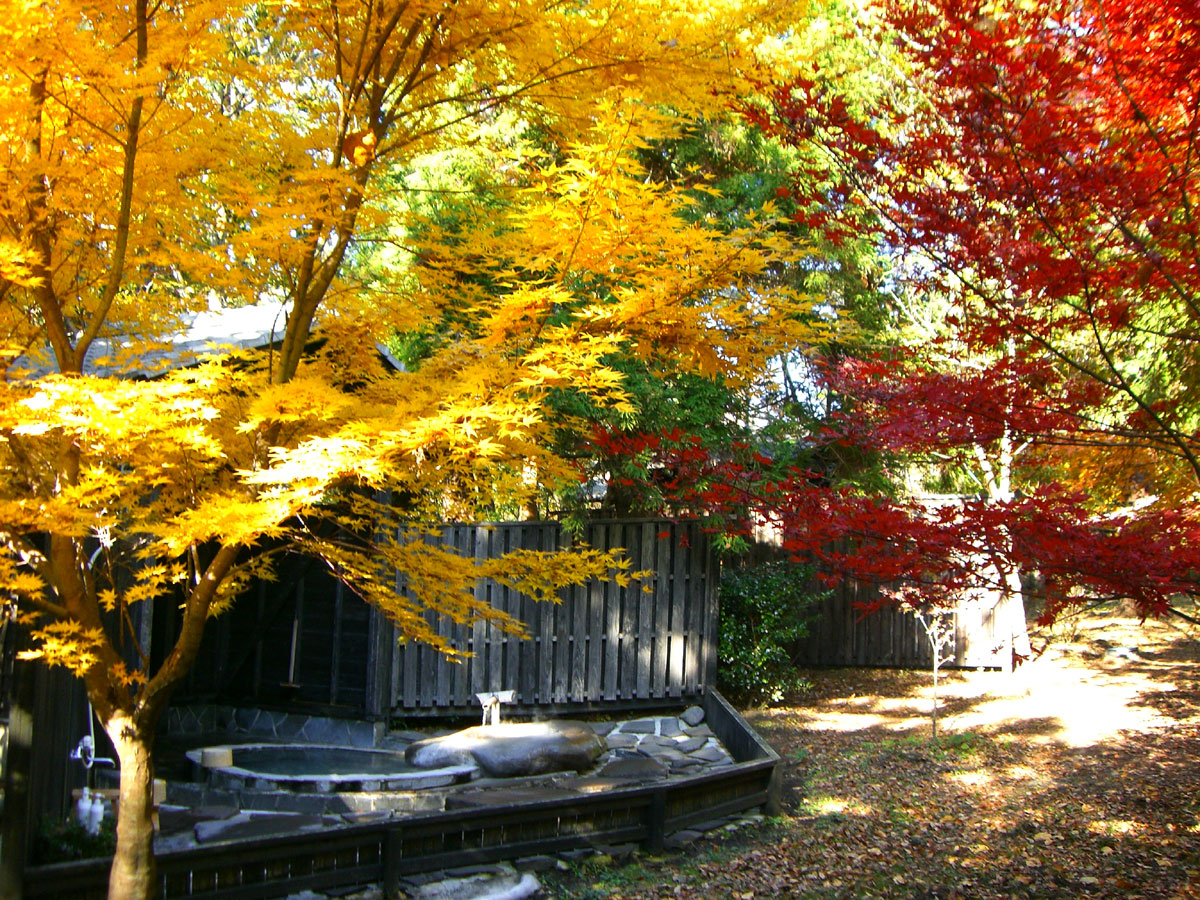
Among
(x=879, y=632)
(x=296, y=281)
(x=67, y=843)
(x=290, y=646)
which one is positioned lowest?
(x=67, y=843)

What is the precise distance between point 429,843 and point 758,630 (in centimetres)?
645

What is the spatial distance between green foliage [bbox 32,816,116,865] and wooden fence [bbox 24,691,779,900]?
0.68 meters

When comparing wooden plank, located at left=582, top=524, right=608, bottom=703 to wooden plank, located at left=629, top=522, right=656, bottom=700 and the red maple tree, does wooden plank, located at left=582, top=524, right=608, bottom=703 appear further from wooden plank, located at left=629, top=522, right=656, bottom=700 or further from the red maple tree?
the red maple tree

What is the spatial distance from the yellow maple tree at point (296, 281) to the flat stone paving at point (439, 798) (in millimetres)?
1733

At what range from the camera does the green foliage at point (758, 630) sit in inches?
441

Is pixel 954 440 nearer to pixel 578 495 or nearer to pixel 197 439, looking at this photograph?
pixel 197 439

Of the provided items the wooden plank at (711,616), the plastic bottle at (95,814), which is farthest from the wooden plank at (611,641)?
the plastic bottle at (95,814)

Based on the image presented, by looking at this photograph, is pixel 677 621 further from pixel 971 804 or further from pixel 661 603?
pixel 971 804

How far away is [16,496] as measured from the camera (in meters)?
4.14

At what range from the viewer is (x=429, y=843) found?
222 inches

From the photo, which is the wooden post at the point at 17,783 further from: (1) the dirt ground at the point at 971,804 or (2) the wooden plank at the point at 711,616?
(2) the wooden plank at the point at 711,616

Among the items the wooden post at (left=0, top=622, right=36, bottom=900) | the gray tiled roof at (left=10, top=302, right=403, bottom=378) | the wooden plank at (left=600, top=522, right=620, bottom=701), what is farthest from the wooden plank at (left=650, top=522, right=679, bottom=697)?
the wooden post at (left=0, top=622, right=36, bottom=900)

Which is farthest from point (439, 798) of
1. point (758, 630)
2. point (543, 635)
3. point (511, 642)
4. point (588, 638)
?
point (758, 630)

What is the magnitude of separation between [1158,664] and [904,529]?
11.1 meters
